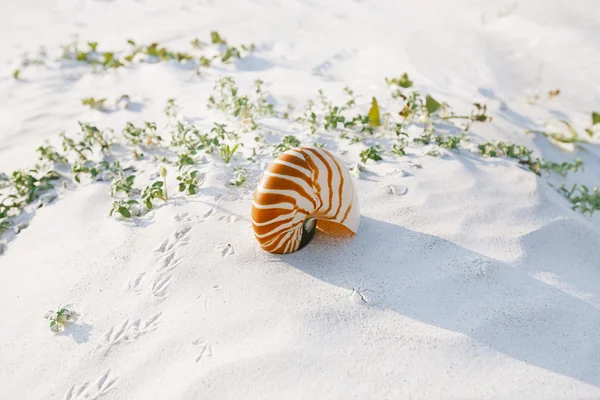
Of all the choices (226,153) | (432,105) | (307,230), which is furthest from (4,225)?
(432,105)

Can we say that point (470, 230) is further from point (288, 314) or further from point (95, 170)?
point (95, 170)

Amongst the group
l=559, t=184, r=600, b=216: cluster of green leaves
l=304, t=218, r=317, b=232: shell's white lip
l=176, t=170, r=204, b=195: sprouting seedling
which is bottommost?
l=559, t=184, r=600, b=216: cluster of green leaves

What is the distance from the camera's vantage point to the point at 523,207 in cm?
384

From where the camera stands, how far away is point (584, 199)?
165 inches

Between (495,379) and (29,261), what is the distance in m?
3.10

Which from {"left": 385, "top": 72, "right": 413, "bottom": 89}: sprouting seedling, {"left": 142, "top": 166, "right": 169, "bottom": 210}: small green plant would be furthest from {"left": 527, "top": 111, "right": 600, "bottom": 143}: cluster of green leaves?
{"left": 142, "top": 166, "right": 169, "bottom": 210}: small green plant

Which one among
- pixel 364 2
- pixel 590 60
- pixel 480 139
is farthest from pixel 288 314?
pixel 364 2

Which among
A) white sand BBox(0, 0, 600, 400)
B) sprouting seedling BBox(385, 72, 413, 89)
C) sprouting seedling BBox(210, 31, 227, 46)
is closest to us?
white sand BBox(0, 0, 600, 400)

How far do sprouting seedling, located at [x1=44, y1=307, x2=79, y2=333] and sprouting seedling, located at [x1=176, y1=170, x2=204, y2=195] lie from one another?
123 cm

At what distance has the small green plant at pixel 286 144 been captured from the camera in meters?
4.24

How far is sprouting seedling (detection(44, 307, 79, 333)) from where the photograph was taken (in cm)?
292

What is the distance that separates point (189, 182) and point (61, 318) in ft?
4.44

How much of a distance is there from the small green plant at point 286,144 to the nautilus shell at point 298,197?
46.9 inches

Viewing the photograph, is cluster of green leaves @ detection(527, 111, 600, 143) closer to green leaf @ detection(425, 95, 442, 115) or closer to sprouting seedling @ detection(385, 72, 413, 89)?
green leaf @ detection(425, 95, 442, 115)
